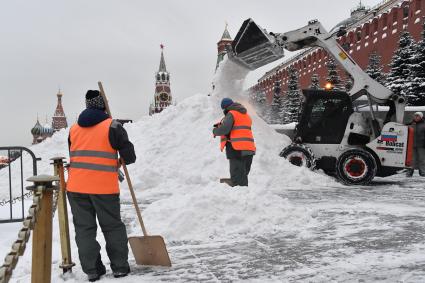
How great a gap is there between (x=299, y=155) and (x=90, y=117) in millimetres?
7727

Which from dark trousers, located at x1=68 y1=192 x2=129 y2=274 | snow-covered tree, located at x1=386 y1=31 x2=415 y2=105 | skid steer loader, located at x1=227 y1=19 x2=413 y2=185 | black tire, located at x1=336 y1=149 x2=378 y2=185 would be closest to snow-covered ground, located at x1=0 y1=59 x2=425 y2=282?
dark trousers, located at x1=68 y1=192 x2=129 y2=274

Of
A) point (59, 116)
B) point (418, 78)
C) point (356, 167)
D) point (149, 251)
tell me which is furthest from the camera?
point (59, 116)

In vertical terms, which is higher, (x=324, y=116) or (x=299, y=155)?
(x=324, y=116)

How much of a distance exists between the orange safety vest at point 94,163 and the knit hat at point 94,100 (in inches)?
6.5

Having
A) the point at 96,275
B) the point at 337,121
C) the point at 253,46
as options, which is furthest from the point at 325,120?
the point at 96,275

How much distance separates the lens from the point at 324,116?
10.9 meters

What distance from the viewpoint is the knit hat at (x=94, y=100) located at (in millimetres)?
3936

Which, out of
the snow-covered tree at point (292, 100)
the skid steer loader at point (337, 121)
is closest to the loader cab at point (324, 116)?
the skid steer loader at point (337, 121)

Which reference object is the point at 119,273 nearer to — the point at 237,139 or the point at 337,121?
the point at 237,139

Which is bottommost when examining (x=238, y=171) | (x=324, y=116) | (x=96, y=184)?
(x=238, y=171)

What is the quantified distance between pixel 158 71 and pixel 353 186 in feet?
424

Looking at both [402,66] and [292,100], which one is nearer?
[402,66]

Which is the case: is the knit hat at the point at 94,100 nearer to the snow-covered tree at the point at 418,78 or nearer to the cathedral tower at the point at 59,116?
the snow-covered tree at the point at 418,78

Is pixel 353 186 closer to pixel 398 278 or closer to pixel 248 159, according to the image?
pixel 248 159
